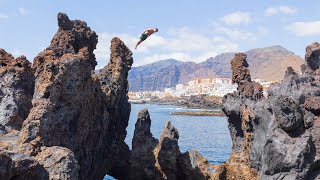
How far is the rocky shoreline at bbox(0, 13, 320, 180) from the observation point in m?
14.2

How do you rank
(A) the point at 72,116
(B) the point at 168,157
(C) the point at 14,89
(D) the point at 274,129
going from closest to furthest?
1. (A) the point at 72,116
2. (C) the point at 14,89
3. (D) the point at 274,129
4. (B) the point at 168,157

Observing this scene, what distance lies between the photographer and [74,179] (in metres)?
11.6

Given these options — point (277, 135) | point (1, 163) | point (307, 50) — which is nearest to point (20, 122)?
point (1, 163)

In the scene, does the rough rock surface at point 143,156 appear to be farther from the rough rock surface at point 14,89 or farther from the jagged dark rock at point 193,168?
→ the rough rock surface at point 14,89

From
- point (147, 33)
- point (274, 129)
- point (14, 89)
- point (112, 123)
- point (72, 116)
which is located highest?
point (147, 33)

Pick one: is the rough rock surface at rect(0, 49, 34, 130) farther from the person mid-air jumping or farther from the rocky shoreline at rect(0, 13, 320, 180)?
the person mid-air jumping

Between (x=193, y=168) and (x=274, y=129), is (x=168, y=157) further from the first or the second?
(x=274, y=129)

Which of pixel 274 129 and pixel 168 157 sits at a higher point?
pixel 274 129

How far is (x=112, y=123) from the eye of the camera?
21.1 metres

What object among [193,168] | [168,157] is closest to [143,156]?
[168,157]

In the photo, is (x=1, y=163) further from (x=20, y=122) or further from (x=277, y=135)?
(x=277, y=135)

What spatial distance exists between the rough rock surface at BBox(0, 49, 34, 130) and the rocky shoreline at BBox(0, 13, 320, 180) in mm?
41

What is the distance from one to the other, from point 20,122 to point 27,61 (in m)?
3.58

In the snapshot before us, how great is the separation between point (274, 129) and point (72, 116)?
27.8 feet
